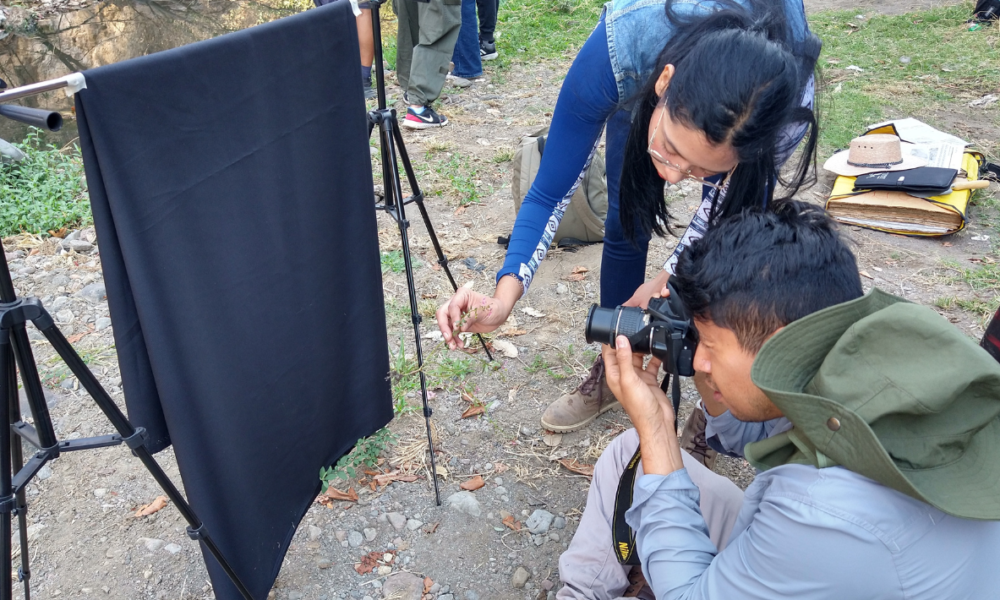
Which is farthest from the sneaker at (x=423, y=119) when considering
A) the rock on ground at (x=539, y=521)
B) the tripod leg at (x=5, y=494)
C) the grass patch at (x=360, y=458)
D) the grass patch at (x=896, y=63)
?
the tripod leg at (x=5, y=494)

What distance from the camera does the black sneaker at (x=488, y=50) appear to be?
6949 millimetres

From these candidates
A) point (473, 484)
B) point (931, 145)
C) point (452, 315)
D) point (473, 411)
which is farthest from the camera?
point (931, 145)

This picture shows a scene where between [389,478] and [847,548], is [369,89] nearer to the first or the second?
[389,478]

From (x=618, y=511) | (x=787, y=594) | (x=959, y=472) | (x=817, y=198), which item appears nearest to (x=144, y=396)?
(x=618, y=511)

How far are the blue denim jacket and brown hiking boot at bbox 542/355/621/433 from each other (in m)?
1.17

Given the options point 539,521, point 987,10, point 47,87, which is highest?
point 47,87

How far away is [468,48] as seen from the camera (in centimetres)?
632

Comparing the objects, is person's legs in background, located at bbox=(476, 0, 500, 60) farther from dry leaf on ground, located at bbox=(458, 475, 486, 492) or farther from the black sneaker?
dry leaf on ground, located at bbox=(458, 475, 486, 492)

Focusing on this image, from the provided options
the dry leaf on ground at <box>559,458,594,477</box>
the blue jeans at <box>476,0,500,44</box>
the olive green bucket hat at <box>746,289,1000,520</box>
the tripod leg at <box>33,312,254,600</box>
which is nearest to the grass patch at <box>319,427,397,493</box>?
the tripod leg at <box>33,312,254,600</box>

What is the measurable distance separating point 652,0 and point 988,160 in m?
3.89

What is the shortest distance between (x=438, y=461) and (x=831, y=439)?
171 cm

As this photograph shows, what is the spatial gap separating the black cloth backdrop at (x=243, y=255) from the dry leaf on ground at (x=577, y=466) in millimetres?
881

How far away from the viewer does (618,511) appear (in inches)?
70.4

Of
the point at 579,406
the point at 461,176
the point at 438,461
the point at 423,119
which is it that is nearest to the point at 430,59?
the point at 423,119
